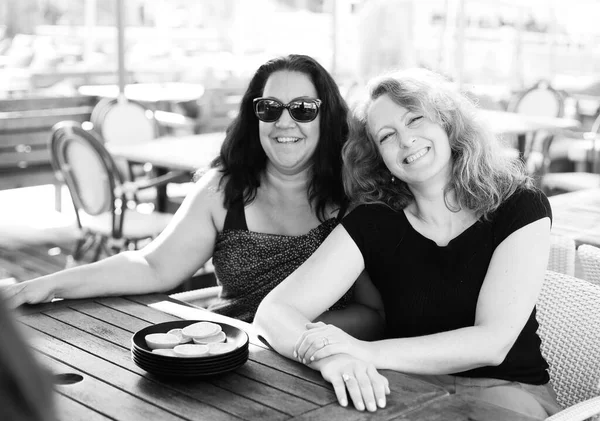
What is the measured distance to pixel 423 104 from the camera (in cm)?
206

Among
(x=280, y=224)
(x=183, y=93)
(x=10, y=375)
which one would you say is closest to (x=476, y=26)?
(x=183, y=93)

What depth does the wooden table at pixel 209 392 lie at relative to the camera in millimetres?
1434

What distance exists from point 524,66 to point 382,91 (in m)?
8.80

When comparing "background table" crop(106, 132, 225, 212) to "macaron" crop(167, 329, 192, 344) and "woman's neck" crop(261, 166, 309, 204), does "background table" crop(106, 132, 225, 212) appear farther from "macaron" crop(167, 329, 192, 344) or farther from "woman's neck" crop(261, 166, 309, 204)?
"macaron" crop(167, 329, 192, 344)

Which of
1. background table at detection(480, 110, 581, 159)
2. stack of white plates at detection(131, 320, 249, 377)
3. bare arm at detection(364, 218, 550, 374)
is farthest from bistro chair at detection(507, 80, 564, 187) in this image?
stack of white plates at detection(131, 320, 249, 377)

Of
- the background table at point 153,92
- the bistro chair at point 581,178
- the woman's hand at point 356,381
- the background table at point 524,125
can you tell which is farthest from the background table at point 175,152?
the woman's hand at point 356,381

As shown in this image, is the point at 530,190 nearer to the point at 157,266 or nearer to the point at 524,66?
the point at 157,266

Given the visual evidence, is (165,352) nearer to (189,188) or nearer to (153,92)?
(189,188)

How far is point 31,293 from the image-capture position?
6.79ft

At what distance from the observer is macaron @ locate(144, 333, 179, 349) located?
164 cm

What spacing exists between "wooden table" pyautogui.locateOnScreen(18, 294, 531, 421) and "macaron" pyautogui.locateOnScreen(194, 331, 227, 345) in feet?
0.25

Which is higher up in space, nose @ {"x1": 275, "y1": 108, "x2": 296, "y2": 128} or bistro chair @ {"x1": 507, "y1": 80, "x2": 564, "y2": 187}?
nose @ {"x1": 275, "y1": 108, "x2": 296, "y2": 128}

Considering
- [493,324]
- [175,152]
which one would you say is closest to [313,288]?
[493,324]

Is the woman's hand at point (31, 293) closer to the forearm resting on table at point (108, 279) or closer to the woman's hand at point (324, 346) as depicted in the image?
the forearm resting on table at point (108, 279)
